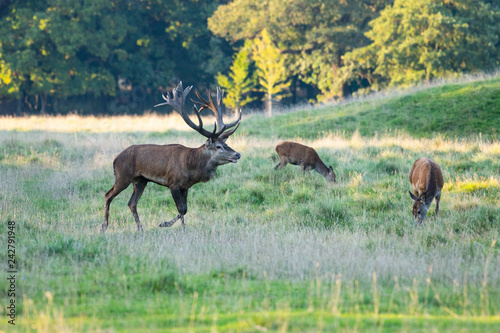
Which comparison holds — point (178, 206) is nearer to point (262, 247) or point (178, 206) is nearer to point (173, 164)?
point (173, 164)

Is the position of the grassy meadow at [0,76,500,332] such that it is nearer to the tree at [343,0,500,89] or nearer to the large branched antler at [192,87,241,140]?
the large branched antler at [192,87,241,140]

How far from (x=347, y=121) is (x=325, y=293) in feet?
60.1

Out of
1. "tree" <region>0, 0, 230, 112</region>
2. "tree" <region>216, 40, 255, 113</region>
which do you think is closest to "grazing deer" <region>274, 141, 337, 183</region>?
"tree" <region>0, 0, 230, 112</region>

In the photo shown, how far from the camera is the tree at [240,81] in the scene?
4378 centimetres

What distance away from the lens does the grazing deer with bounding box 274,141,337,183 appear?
14.0 meters

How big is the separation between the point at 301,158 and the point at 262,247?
267 inches

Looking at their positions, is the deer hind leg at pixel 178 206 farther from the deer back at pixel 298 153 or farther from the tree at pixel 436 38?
the tree at pixel 436 38

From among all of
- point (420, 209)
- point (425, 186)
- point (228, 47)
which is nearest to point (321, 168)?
point (425, 186)

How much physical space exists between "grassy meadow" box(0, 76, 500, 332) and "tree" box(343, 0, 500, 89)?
713 inches

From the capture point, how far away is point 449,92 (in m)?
23.4

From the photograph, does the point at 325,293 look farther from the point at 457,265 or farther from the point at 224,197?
the point at 224,197

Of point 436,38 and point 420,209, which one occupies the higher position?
point 436,38

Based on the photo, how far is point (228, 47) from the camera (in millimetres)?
50000

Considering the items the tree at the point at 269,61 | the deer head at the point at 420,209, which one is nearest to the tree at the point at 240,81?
the tree at the point at 269,61
